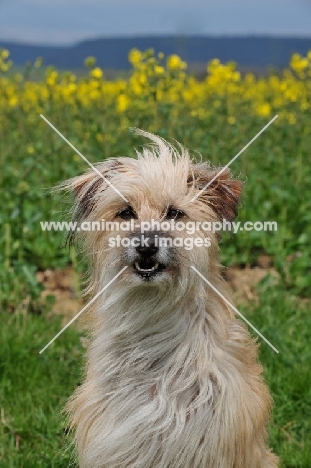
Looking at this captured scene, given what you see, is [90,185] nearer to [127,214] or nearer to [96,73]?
[127,214]

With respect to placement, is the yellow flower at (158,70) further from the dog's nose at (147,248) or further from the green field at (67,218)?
the dog's nose at (147,248)

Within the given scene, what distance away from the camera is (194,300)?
3141 mm

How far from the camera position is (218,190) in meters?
3.25

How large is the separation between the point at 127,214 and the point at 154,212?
132 mm

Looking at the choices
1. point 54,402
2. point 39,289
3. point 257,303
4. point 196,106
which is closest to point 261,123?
point 196,106

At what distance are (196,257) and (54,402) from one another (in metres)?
1.92

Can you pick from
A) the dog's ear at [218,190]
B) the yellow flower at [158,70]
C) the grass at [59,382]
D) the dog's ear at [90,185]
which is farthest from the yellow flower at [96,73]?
the dog's ear at [218,190]

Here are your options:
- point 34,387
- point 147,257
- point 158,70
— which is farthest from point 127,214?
point 158,70

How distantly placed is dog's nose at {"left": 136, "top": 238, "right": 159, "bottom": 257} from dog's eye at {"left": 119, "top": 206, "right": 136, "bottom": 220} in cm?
22

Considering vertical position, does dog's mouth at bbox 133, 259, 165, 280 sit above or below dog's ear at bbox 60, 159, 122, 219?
below

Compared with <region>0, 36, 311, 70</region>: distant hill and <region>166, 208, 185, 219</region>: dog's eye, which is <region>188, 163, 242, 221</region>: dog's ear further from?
<region>0, 36, 311, 70</region>: distant hill

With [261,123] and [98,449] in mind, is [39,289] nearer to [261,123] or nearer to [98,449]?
[98,449]

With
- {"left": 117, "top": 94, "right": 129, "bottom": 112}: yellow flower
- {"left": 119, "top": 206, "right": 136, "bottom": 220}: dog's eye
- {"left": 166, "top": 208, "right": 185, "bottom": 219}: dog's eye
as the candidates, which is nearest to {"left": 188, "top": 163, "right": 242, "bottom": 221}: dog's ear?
{"left": 166, "top": 208, "right": 185, "bottom": 219}: dog's eye

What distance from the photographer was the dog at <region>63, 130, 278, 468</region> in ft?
9.98
